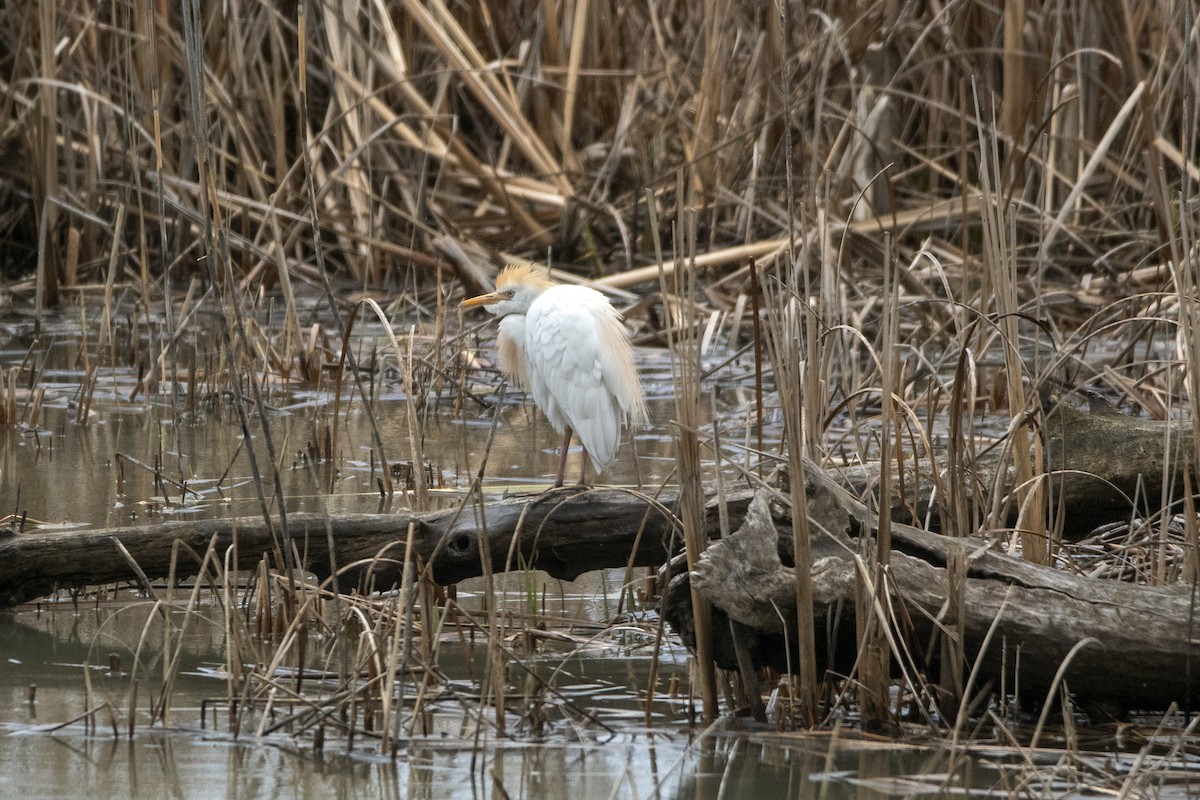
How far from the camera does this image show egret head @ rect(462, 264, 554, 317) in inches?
203

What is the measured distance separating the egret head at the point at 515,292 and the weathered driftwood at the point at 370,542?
159 centimetres

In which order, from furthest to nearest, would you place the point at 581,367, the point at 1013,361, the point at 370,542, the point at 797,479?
the point at 581,367 → the point at 370,542 → the point at 1013,361 → the point at 797,479

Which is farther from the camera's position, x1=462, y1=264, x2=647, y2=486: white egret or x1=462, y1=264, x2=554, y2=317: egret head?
x1=462, y1=264, x2=554, y2=317: egret head

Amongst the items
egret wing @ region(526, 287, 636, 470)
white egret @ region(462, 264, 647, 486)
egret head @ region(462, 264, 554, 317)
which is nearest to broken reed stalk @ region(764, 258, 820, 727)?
white egret @ region(462, 264, 647, 486)

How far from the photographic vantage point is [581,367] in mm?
4711

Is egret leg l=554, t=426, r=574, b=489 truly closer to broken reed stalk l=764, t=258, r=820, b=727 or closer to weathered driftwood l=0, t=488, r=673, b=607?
weathered driftwood l=0, t=488, r=673, b=607

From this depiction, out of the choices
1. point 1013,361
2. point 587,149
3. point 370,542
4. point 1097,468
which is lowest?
point 370,542

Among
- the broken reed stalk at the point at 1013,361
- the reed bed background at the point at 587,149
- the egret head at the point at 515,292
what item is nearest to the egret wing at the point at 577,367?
the egret head at the point at 515,292

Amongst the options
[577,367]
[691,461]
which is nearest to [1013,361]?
[691,461]

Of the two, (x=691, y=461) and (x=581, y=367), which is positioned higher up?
(x=581, y=367)

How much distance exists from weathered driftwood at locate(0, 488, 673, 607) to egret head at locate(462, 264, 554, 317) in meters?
1.59

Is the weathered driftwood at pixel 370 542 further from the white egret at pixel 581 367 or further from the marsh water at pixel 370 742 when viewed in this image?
the white egret at pixel 581 367

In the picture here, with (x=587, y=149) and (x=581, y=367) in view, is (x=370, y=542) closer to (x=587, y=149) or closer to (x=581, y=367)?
(x=581, y=367)

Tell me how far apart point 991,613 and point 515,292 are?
2.65m
